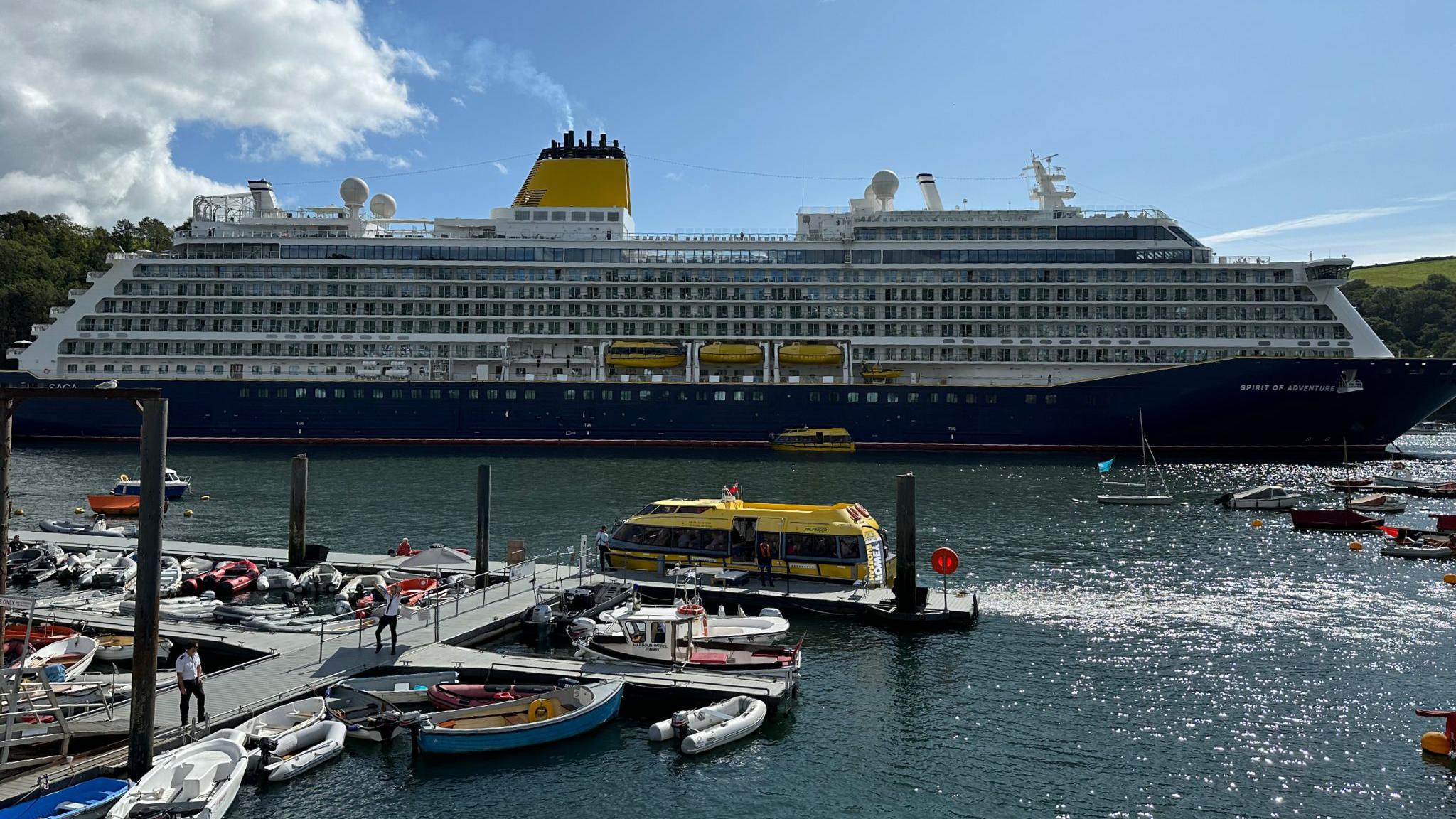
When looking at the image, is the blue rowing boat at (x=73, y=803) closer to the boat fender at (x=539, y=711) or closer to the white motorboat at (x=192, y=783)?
the white motorboat at (x=192, y=783)

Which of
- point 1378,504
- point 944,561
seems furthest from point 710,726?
point 1378,504

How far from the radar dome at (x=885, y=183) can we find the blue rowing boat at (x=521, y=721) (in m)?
61.7

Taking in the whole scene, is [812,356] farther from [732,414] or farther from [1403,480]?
[1403,480]

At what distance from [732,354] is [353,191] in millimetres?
33852

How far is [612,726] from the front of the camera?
1622cm

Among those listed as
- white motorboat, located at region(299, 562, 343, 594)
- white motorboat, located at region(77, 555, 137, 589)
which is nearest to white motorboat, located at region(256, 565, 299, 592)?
white motorboat, located at region(299, 562, 343, 594)

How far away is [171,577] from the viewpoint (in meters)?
25.5

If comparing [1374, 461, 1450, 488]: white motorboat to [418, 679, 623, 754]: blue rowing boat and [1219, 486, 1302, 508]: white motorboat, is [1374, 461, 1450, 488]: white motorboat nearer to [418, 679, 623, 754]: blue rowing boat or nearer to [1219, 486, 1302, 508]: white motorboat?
[1219, 486, 1302, 508]: white motorboat

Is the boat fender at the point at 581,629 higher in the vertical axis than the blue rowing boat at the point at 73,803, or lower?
higher

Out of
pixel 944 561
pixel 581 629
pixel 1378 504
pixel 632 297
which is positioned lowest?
pixel 581 629

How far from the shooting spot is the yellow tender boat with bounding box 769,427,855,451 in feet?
207

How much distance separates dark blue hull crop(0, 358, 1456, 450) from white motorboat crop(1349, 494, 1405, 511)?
17.2 meters

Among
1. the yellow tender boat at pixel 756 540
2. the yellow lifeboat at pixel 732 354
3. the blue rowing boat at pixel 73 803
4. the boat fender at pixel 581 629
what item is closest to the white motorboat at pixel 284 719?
the blue rowing boat at pixel 73 803

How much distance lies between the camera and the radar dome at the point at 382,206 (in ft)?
245
